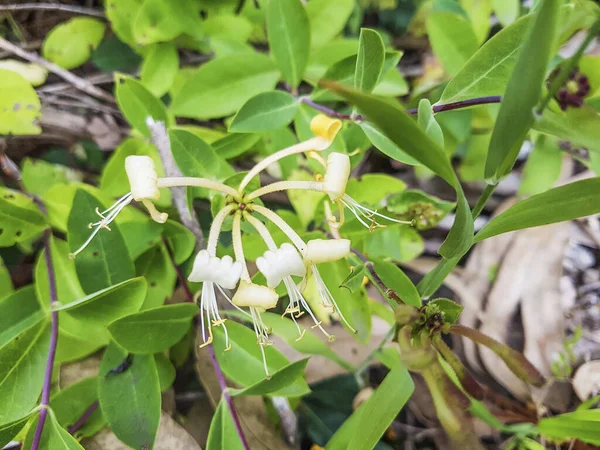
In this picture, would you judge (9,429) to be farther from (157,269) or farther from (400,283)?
(400,283)

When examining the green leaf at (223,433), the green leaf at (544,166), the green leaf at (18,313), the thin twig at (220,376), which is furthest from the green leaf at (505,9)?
the green leaf at (18,313)

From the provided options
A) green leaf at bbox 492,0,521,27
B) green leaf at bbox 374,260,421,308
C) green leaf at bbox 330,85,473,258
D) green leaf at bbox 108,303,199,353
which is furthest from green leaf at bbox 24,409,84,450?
green leaf at bbox 492,0,521,27

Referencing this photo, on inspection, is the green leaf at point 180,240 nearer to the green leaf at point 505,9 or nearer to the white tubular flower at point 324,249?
the white tubular flower at point 324,249

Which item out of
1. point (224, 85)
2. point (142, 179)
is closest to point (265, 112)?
point (224, 85)

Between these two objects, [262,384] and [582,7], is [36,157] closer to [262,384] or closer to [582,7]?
[262,384]

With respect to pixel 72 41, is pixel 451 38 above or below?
above

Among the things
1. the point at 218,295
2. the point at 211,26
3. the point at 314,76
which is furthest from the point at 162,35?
the point at 218,295
